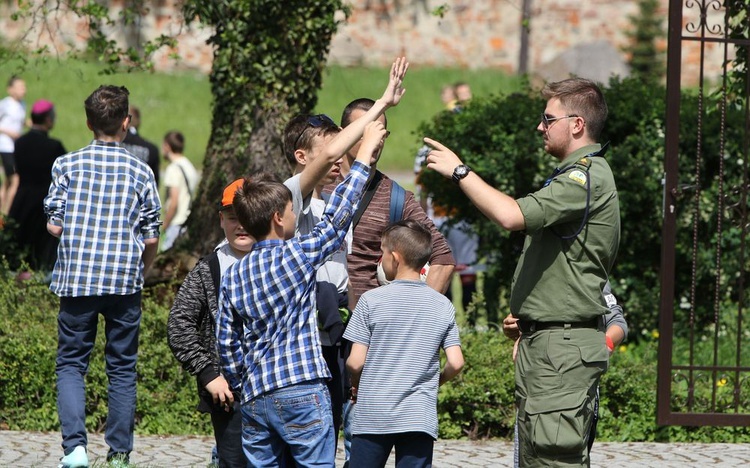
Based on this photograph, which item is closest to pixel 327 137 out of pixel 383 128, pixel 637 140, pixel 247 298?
pixel 383 128

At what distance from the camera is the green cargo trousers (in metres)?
4.20

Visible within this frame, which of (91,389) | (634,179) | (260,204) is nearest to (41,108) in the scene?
(91,389)

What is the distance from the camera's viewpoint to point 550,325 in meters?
4.28

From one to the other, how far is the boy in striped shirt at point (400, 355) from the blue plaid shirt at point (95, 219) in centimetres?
147

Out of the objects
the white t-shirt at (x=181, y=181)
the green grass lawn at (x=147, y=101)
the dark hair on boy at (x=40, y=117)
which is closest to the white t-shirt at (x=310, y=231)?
the dark hair on boy at (x=40, y=117)

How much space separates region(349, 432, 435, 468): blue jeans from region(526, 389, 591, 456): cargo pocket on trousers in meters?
0.42

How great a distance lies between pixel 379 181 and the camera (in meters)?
5.08

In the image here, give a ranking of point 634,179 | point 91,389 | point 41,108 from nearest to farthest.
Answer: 1. point 91,389
2. point 634,179
3. point 41,108

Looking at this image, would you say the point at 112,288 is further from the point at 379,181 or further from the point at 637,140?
the point at 637,140

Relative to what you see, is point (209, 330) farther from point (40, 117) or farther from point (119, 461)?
point (40, 117)

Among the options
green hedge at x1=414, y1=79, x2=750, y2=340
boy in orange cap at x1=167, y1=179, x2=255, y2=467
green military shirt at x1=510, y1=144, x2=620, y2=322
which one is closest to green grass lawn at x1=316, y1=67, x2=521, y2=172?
green hedge at x1=414, y1=79, x2=750, y2=340

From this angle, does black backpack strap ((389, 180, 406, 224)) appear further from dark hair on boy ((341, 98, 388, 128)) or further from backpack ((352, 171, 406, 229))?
dark hair on boy ((341, 98, 388, 128))

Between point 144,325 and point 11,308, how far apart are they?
36.1 inches

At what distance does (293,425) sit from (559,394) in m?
0.99
